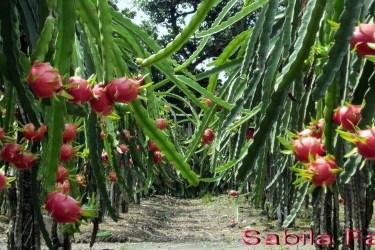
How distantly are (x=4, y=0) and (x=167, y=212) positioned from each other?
7.40 m

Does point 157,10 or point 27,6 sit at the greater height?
point 157,10

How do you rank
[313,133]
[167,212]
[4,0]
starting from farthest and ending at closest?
[167,212] < [313,133] < [4,0]

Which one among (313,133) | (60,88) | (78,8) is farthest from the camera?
(78,8)

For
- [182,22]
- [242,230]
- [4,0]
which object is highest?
[182,22]

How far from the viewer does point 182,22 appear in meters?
19.8

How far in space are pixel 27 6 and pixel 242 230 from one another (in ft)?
15.7

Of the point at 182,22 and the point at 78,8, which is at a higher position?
the point at 182,22

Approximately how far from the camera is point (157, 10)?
19094 millimetres

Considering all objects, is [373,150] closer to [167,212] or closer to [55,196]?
[55,196]

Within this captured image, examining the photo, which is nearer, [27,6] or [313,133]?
[313,133]

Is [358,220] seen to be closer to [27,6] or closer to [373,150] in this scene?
[373,150]

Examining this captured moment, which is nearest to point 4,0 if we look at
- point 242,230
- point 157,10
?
point 242,230

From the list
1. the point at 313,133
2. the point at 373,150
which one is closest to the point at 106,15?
the point at 313,133

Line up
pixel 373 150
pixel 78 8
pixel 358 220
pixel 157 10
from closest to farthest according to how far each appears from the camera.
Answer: pixel 373 150 < pixel 78 8 < pixel 358 220 < pixel 157 10
